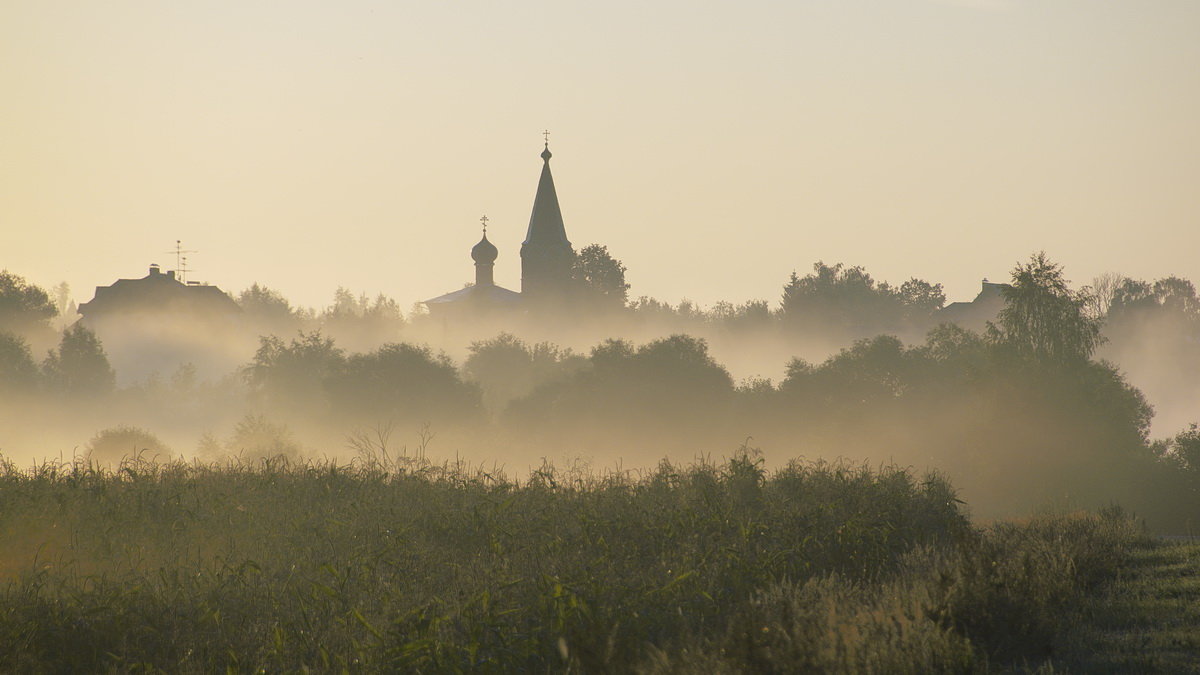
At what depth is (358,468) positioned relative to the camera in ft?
64.4

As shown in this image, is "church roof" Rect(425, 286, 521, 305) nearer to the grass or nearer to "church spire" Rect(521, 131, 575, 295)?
"church spire" Rect(521, 131, 575, 295)

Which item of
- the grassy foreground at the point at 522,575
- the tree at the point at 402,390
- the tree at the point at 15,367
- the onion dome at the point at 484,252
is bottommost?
the grassy foreground at the point at 522,575

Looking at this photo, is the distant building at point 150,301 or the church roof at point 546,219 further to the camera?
the distant building at point 150,301

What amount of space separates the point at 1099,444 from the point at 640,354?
21.8 m

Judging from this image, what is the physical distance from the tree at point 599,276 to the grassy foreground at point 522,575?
79093mm

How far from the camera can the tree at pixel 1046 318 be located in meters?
46.5

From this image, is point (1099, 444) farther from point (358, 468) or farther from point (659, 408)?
point (358, 468)

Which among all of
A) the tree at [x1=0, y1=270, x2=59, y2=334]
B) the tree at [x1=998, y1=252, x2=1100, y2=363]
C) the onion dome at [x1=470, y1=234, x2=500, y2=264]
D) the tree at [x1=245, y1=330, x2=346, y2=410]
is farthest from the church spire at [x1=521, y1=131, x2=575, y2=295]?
the tree at [x1=998, y1=252, x2=1100, y2=363]

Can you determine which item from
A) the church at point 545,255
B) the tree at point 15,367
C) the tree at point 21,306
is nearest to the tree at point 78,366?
the tree at point 15,367

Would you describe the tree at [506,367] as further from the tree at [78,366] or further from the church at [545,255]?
the tree at [78,366]

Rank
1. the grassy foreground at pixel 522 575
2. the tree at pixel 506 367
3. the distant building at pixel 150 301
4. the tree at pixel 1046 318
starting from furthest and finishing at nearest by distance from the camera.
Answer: the distant building at pixel 150 301
the tree at pixel 506 367
the tree at pixel 1046 318
the grassy foreground at pixel 522 575

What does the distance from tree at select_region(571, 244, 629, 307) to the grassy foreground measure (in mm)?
79093

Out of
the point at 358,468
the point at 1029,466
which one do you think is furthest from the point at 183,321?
the point at 358,468

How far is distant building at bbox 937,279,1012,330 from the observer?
10837 cm
